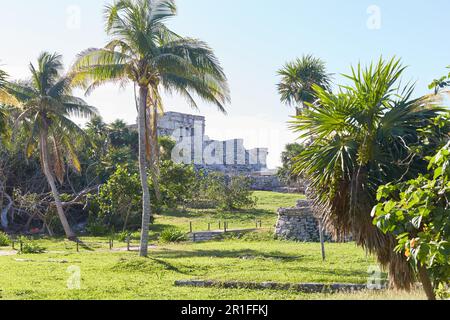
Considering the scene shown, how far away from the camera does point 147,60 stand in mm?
16516

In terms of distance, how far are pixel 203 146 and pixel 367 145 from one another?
52.0 metres

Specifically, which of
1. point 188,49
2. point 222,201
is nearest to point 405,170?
point 188,49

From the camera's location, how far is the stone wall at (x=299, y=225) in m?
22.4

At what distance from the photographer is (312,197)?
8.17 m

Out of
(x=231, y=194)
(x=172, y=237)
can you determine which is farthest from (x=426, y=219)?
(x=231, y=194)

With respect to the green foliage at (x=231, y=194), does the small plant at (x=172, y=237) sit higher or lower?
lower

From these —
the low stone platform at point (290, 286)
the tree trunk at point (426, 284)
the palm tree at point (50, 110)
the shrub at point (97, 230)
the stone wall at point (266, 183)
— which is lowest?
the shrub at point (97, 230)

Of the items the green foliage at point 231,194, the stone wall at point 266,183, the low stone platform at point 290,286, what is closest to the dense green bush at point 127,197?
the green foliage at point 231,194

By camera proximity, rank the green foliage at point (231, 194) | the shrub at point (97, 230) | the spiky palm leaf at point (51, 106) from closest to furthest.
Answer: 1. the spiky palm leaf at point (51, 106)
2. the shrub at point (97, 230)
3. the green foliage at point (231, 194)

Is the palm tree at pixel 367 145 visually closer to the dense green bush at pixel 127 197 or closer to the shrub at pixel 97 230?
the dense green bush at pixel 127 197

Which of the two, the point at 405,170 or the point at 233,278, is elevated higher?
the point at 405,170

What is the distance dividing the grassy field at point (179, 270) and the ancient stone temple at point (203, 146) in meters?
36.1
